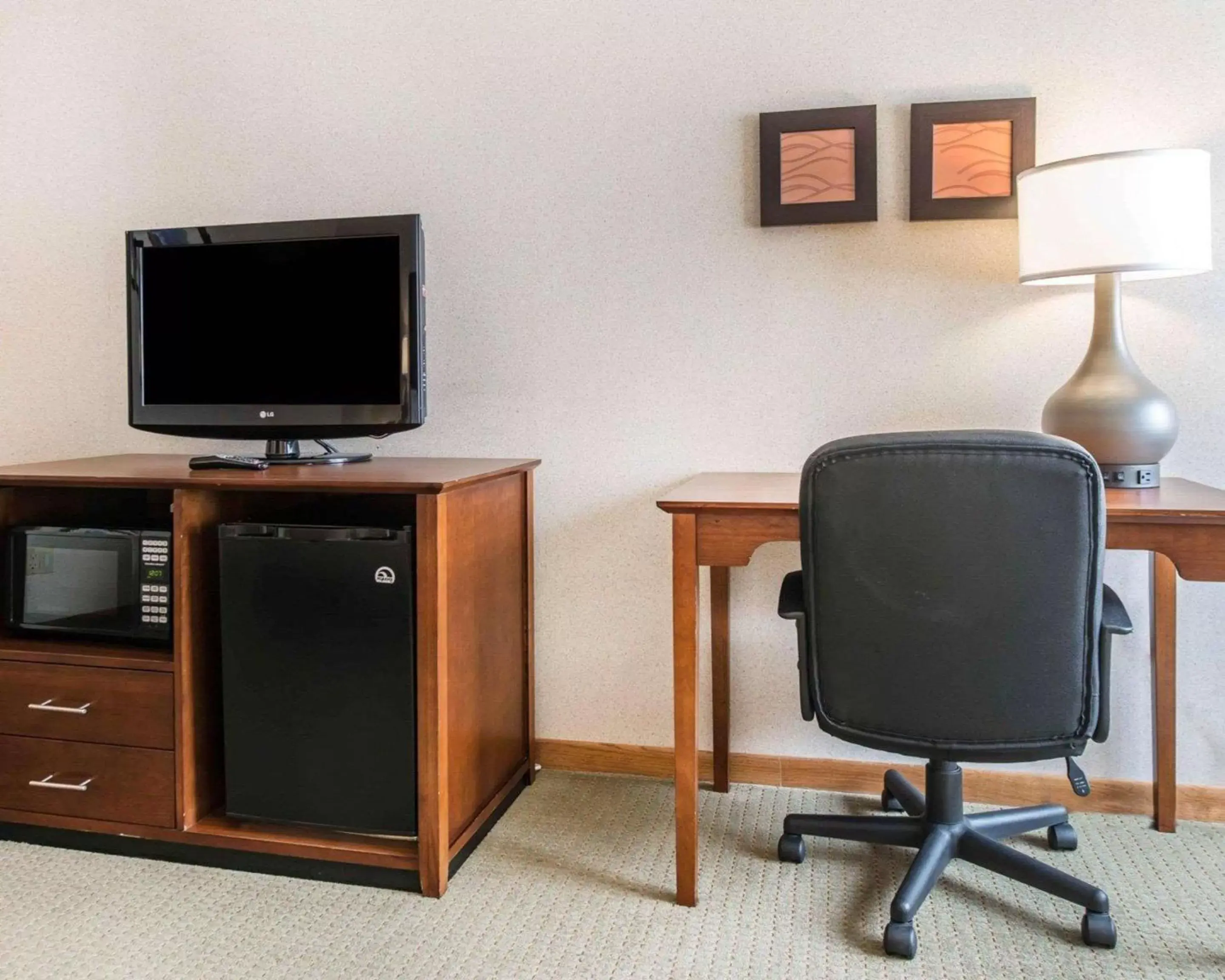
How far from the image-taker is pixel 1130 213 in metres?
1.71

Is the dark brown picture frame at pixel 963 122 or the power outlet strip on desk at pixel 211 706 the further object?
the dark brown picture frame at pixel 963 122

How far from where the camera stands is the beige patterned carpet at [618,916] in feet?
5.03

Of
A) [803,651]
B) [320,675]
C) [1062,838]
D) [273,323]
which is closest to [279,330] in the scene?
[273,323]

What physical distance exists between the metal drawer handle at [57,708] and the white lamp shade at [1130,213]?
222 centimetres

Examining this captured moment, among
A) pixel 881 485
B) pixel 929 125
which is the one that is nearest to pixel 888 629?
pixel 881 485

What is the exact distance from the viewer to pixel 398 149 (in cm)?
237

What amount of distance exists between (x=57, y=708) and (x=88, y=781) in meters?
0.17

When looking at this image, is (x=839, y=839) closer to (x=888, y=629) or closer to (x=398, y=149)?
(x=888, y=629)

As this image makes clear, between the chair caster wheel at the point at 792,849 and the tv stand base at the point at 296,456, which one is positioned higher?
the tv stand base at the point at 296,456

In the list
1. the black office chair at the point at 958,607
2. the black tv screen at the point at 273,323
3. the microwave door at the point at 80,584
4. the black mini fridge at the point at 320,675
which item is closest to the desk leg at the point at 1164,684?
the black office chair at the point at 958,607

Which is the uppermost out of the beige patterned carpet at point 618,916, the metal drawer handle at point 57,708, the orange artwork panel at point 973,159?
the orange artwork panel at point 973,159

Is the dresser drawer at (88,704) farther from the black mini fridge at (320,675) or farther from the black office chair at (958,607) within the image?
the black office chair at (958,607)

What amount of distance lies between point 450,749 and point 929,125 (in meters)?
1.74

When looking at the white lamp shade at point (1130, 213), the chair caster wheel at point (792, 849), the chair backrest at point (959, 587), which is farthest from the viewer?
the chair caster wheel at point (792, 849)
